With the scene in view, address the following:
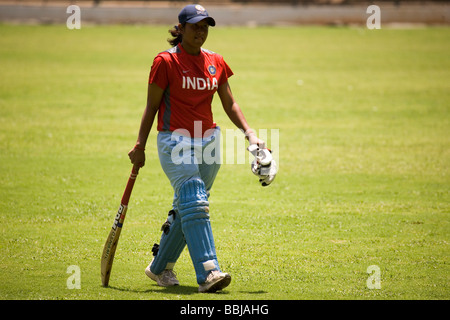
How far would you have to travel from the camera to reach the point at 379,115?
15562 mm

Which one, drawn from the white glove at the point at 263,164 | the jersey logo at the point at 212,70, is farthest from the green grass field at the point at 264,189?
the jersey logo at the point at 212,70

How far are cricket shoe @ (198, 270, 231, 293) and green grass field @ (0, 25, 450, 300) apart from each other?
15 centimetres

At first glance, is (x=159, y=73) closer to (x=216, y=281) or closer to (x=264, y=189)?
(x=216, y=281)

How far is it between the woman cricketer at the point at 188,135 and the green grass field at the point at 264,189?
0.28 m

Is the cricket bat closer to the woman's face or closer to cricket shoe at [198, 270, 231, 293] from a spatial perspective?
cricket shoe at [198, 270, 231, 293]

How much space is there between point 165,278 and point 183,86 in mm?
1603

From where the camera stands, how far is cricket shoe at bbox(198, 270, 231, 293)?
555cm

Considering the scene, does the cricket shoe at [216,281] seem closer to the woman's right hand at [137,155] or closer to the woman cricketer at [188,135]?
the woman cricketer at [188,135]

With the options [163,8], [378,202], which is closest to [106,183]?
[378,202]

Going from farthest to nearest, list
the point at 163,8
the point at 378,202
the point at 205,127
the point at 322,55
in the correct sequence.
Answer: the point at 163,8, the point at 322,55, the point at 378,202, the point at 205,127

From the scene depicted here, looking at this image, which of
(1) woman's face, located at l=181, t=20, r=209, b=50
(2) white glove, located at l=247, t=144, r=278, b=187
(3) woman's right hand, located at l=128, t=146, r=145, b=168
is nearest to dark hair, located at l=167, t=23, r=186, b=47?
(1) woman's face, located at l=181, t=20, r=209, b=50

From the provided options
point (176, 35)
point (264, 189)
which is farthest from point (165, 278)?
point (264, 189)
